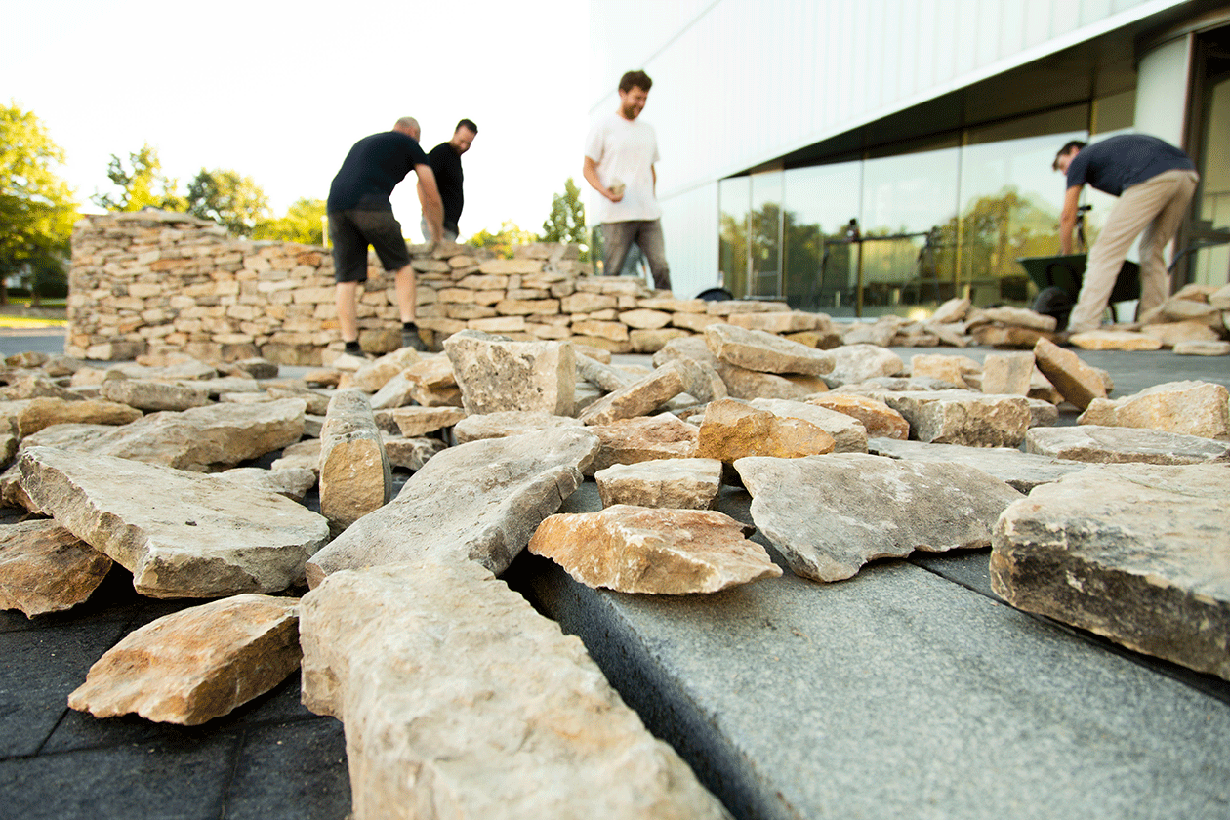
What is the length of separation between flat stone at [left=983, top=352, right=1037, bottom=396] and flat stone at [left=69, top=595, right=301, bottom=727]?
233cm

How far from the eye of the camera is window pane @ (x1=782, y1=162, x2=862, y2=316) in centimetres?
977

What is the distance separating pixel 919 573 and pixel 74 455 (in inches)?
67.3

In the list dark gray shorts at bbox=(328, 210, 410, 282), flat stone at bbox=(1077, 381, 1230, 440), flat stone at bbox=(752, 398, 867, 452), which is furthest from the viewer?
dark gray shorts at bbox=(328, 210, 410, 282)

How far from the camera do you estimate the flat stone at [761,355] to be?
2.33 metres

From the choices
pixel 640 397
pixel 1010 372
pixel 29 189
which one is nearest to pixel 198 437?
pixel 640 397

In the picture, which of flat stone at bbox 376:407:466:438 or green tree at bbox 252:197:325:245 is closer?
flat stone at bbox 376:407:466:438

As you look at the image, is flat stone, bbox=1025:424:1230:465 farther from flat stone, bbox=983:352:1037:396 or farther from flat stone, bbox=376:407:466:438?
flat stone, bbox=376:407:466:438

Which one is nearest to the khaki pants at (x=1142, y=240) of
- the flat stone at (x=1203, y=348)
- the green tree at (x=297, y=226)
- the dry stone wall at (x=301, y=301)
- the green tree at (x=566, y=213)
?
the flat stone at (x=1203, y=348)

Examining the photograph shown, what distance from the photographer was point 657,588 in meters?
0.90

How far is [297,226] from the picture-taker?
1734 inches

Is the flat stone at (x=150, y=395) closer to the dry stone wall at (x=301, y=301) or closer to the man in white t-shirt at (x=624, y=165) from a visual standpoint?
the dry stone wall at (x=301, y=301)

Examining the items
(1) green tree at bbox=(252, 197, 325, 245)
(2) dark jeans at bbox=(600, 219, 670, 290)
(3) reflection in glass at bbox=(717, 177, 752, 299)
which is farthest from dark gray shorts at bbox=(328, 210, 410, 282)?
(1) green tree at bbox=(252, 197, 325, 245)

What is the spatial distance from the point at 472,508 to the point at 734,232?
10.2 meters

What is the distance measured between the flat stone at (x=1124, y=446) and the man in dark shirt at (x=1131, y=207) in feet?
16.2
